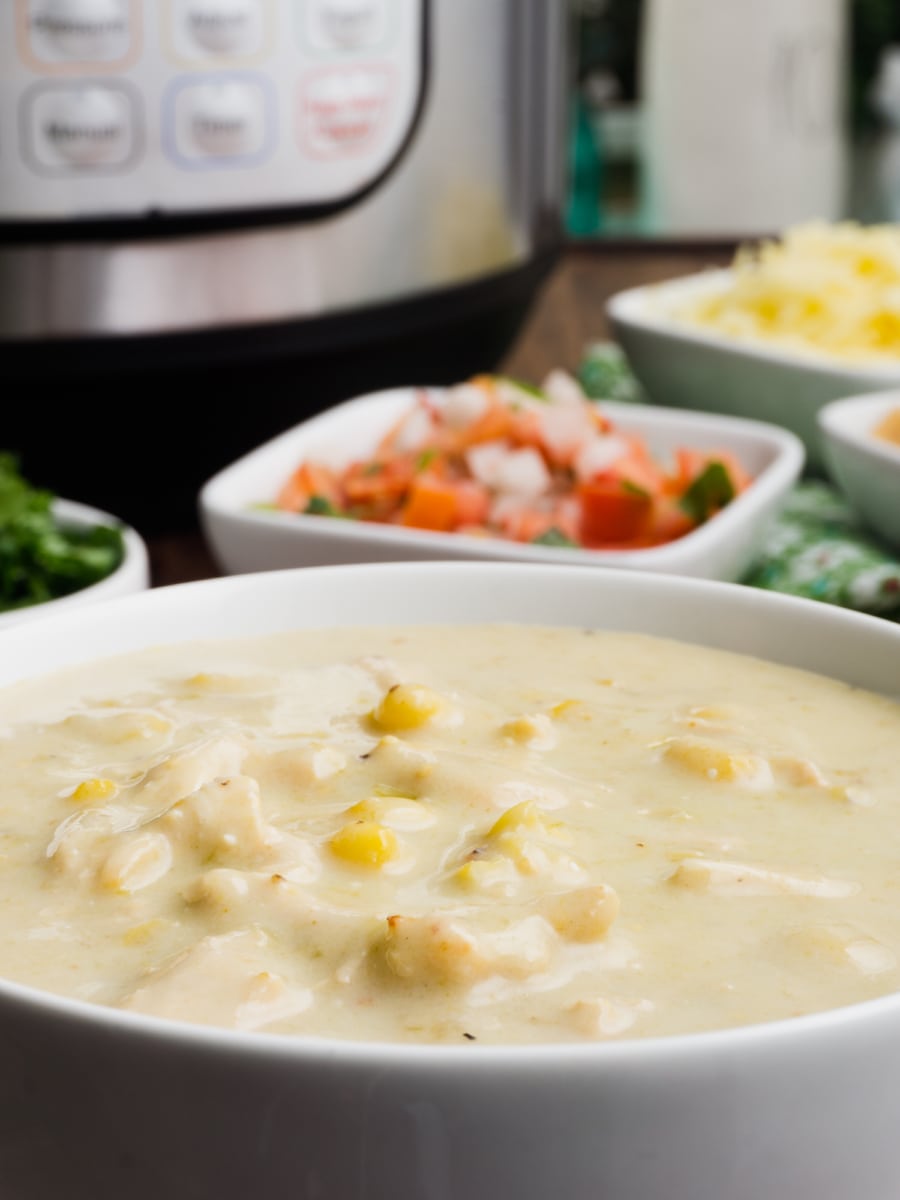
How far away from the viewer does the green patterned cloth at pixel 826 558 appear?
47.5 inches

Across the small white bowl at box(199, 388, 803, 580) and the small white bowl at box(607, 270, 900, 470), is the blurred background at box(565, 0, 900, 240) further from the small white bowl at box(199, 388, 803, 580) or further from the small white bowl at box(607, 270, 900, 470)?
the small white bowl at box(199, 388, 803, 580)

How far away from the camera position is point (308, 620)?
2.93 feet

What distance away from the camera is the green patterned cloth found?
121 centimetres

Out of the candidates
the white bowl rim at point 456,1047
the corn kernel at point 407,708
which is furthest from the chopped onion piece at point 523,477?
the white bowl rim at point 456,1047

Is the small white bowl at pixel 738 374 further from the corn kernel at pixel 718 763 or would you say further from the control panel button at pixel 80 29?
the corn kernel at pixel 718 763

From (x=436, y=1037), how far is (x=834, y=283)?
1.32 metres

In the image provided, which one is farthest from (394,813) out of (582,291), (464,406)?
(582,291)

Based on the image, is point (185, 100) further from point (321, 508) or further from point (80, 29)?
point (321, 508)

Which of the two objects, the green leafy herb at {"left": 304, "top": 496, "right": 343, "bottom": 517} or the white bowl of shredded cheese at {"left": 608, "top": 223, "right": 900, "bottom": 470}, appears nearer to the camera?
the green leafy herb at {"left": 304, "top": 496, "right": 343, "bottom": 517}

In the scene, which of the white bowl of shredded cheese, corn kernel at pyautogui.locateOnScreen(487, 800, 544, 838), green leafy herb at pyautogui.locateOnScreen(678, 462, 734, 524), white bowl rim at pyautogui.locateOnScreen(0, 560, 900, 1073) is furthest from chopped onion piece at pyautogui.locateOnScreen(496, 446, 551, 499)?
white bowl rim at pyautogui.locateOnScreen(0, 560, 900, 1073)

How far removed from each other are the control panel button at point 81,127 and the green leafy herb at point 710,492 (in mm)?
520

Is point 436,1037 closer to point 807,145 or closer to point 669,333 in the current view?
point 669,333

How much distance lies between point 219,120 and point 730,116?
1.96m

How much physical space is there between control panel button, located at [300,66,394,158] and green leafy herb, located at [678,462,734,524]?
413 mm
